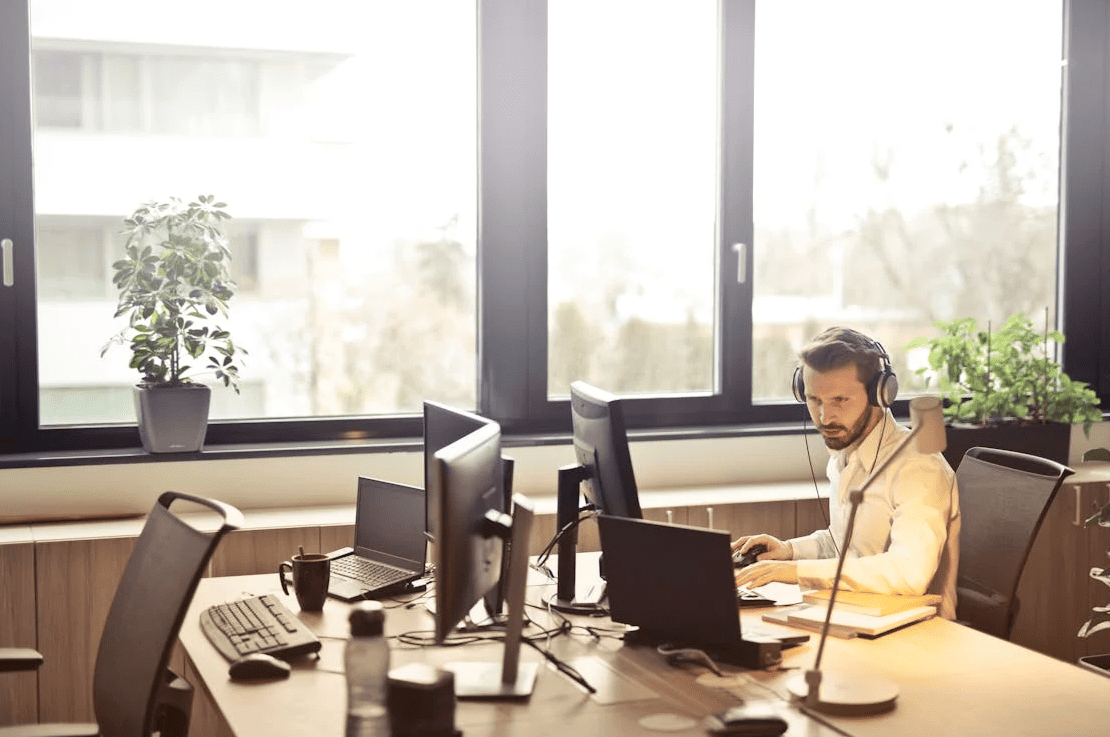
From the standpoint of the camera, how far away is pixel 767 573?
7.91 ft

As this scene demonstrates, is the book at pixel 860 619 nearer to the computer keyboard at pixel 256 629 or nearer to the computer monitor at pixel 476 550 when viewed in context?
the computer monitor at pixel 476 550

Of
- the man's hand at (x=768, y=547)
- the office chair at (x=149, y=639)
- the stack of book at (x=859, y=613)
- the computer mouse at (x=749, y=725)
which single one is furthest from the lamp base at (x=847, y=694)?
the office chair at (x=149, y=639)

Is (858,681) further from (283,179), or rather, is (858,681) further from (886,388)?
(283,179)

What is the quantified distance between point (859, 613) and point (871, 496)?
1.21 ft

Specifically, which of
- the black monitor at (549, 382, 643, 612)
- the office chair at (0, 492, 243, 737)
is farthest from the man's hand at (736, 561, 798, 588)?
the office chair at (0, 492, 243, 737)

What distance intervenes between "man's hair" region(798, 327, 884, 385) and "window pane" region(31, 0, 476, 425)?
1.47 meters

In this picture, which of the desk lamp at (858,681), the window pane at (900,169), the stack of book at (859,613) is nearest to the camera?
the desk lamp at (858,681)

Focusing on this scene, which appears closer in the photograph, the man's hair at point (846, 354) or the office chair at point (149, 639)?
the office chair at point (149, 639)

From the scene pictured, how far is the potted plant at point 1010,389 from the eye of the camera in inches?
152

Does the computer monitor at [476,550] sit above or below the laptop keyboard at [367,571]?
above

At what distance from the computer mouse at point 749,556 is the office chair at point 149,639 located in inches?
44.0

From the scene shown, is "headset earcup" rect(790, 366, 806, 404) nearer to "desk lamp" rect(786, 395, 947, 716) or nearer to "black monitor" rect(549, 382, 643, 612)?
"black monitor" rect(549, 382, 643, 612)

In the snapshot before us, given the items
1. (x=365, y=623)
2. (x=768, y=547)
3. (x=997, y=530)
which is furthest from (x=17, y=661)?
(x=997, y=530)

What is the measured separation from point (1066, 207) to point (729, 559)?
3.12m
